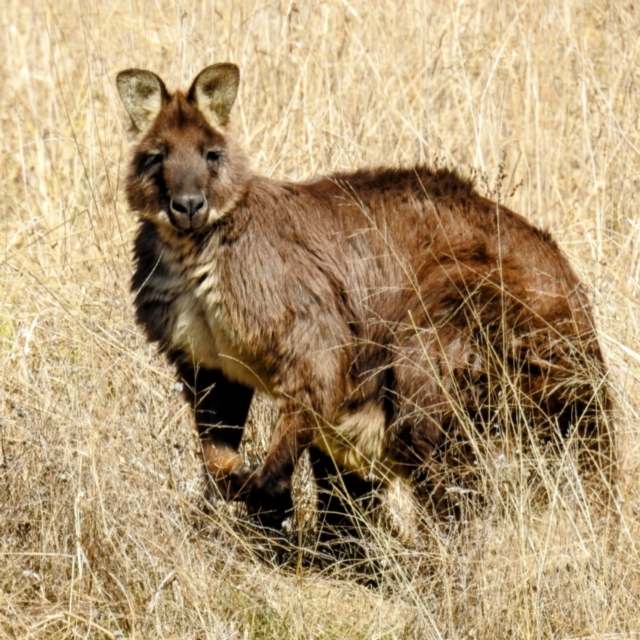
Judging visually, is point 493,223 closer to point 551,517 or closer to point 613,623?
point 551,517

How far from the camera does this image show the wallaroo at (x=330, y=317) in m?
4.42

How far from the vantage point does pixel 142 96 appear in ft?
15.1

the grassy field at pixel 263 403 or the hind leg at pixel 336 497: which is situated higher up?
the grassy field at pixel 263 403

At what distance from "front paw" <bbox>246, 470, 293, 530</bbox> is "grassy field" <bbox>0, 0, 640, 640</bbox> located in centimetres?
17

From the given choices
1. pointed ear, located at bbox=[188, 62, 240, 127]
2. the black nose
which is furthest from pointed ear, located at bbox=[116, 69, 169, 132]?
the black nose

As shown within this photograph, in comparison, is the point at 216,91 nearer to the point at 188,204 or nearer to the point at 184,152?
the point at 184,152

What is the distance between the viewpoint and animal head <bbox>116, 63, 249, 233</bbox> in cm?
435

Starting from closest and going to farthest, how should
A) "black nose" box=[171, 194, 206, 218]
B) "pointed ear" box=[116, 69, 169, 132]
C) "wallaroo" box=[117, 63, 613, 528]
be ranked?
"black nose" box=[171, 194, 206, 218] < "wallaroo" box=[117, 63, 613, 528] < "pointed ear" box=[116, 69, 169, 132]

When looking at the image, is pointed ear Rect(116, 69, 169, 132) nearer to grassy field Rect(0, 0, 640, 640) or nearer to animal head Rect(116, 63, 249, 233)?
animal head Rect(116, 63, 249, 233)

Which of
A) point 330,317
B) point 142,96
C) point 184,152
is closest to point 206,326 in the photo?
point 330,317

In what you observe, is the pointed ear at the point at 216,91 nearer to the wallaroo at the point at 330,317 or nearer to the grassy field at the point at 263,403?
the wallaroo at the point at 330,317

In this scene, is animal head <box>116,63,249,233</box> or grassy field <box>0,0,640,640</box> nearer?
grassy field <box>0,0,640,640</box>

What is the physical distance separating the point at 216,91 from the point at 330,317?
1.09m

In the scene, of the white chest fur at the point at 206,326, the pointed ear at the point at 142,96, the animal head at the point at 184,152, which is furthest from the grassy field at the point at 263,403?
the pointed ear at the point at 142,96
